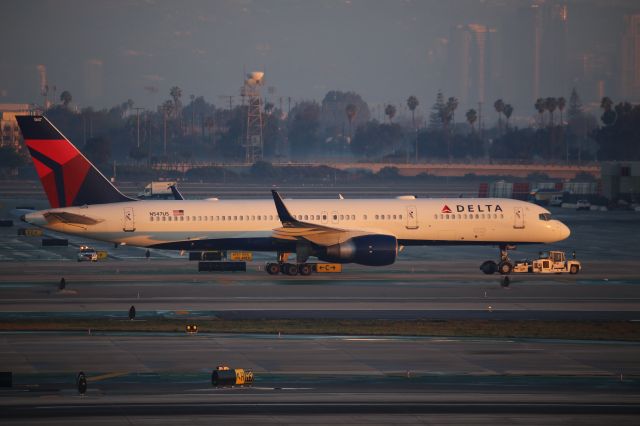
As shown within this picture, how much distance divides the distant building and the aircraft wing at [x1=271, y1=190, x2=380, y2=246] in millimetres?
72935

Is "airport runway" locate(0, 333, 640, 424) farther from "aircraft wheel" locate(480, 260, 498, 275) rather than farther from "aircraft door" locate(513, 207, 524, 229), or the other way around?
"aircraft door" locate(513, 207, 524, 229)

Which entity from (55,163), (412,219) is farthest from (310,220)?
(55,163)

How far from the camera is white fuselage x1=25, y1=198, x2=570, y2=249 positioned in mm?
60969

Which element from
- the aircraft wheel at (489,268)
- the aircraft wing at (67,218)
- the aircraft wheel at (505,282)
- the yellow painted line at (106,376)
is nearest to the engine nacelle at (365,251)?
the aircraft wheel at (489,268)

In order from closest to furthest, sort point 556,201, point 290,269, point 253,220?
point 290,269
point 253,220
point 556,201

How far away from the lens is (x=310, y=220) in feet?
202

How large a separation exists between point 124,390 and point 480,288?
1095 inches

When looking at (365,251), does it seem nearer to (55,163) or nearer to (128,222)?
(128,222)

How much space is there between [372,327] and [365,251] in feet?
54.0

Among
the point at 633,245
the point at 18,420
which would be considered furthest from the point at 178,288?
the point at 633,245

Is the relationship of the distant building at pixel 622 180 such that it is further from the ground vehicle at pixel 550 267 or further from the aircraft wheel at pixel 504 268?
the aircraft wheel at pixel 504 268

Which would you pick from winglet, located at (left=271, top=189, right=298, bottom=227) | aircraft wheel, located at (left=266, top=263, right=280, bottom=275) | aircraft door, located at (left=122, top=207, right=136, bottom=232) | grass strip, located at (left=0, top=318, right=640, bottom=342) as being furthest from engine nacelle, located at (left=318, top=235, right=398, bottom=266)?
grass strip, located at (left=0, top=318, right=640, bottom=342)

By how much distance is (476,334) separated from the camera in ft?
134

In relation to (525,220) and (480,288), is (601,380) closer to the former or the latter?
(480,288)
